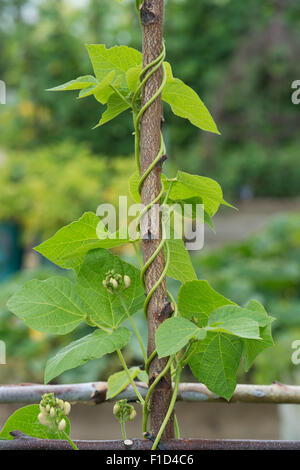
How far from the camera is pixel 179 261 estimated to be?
271 mm

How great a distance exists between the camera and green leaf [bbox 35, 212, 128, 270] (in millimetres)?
251

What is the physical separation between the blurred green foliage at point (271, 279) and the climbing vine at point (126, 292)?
1.22 metres

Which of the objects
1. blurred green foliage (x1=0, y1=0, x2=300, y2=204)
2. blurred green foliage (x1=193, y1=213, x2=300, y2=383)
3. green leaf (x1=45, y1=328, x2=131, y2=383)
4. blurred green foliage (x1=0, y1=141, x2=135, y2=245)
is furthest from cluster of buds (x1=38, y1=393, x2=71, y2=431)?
blurred green foliage (x1=0, y1=0, x2=300, y2=204)

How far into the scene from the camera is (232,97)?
4527 mm

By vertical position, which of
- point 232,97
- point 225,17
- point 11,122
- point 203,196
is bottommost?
point 203,196

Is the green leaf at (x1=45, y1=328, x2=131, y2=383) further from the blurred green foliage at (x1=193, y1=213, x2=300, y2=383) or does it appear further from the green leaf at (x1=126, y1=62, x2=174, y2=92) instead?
the blurred green foliage at (x1=193, y1=213, x2=300, y2=383)

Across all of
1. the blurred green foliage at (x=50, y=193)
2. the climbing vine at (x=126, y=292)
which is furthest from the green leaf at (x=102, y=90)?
the blurred green foliage at (x=50, y=193)

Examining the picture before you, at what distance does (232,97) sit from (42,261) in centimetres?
272

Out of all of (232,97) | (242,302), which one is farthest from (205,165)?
(242,302)

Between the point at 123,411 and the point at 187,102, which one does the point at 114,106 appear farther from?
the point at 123,411

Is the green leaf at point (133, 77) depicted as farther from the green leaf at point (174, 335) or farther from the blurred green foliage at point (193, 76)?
the blurred green foliage at point (193, 76)

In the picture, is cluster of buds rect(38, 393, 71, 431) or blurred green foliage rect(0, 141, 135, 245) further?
blurred green foliage rect(0, 141, 135, 245)
